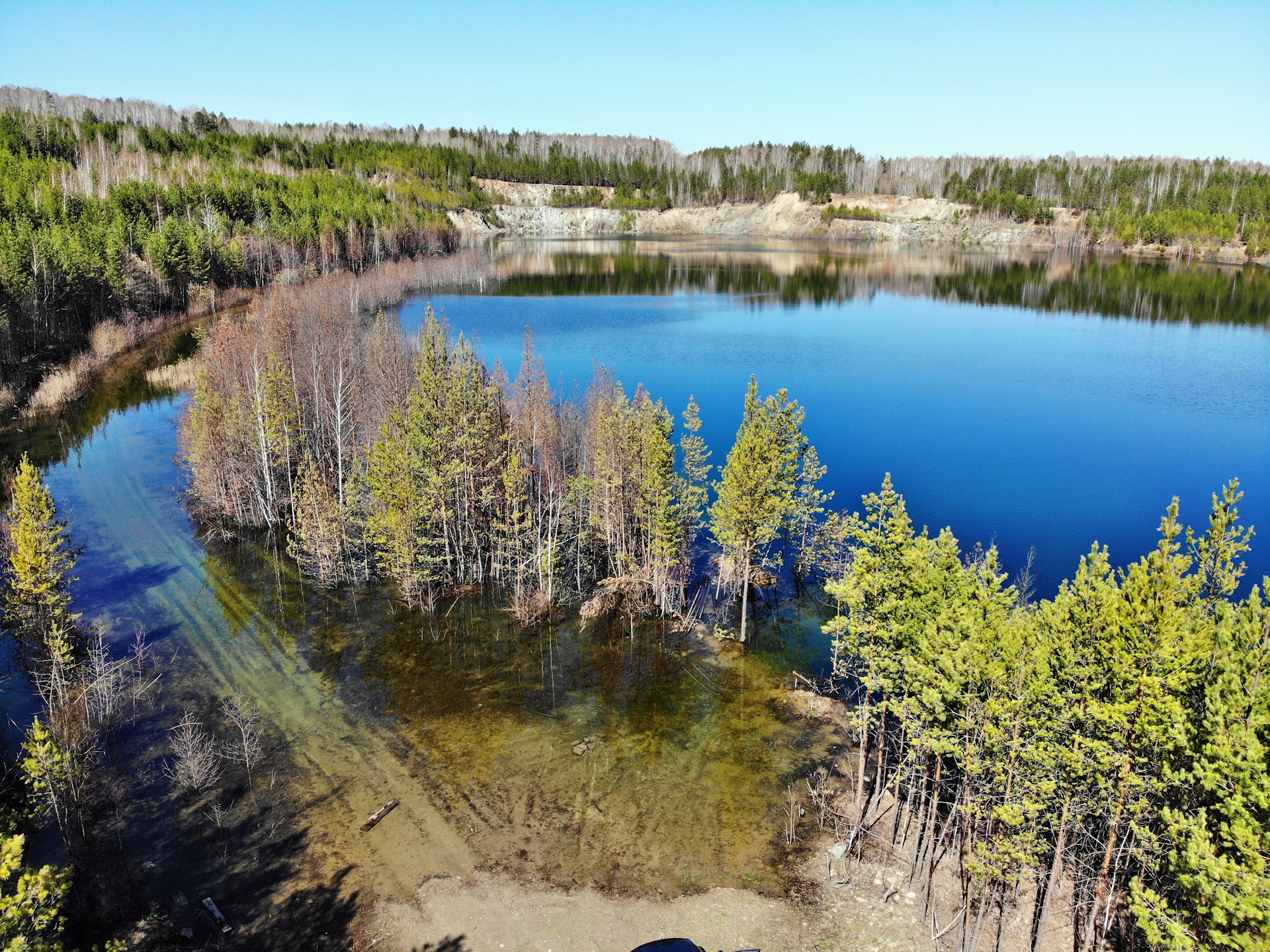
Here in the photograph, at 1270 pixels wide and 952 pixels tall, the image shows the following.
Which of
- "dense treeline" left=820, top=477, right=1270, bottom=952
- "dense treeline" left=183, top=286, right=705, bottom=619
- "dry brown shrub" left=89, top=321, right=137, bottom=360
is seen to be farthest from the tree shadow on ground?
"dry brown shrub" left=89, top=321, right=137, bottom=360

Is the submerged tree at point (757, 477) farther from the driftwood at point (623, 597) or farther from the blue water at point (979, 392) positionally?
the blue water at point (979, 392)

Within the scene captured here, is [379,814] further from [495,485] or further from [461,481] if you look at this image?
[495,485]

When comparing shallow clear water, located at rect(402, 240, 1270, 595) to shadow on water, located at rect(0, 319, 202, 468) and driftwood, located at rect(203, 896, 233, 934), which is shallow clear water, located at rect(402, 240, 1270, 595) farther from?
driftwood, located at rect(203, 896, 233, 934)

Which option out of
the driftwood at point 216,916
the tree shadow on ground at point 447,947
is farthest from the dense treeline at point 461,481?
the tree shadow on ground at point 447,947

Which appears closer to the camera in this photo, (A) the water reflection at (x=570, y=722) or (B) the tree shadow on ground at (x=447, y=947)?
(B) the tree shadow on ground at (x=447, y=947)

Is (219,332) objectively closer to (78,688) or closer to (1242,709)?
(78,688)
